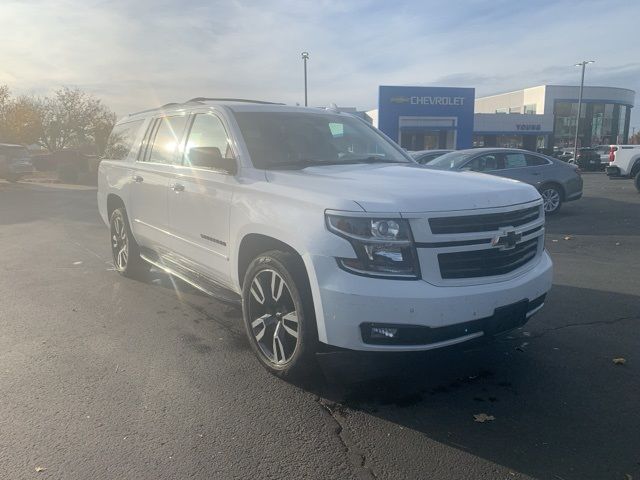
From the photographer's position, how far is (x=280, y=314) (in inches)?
147

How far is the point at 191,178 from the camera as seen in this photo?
4773mm

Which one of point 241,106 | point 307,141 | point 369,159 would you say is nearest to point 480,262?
point 369,159

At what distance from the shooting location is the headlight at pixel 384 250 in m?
3.14

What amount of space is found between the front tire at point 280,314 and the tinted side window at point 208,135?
120 cm

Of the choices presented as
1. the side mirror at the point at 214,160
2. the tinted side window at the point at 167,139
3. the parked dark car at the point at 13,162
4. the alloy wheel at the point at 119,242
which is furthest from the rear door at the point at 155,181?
the parked dark car at the point at 13,162

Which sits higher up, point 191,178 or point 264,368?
point 191,178

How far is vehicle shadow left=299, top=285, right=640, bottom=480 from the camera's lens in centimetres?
293

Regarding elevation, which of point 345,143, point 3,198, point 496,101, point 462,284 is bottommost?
point 3,198

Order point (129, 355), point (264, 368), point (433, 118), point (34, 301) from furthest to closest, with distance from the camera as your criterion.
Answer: point (433, 118), point (34, 301), point (129, 355), point (264, 368)

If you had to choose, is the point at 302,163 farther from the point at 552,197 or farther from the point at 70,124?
the point at 70,124

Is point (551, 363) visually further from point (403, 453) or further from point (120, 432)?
point (120, 432)

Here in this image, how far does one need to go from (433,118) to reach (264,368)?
135 feet

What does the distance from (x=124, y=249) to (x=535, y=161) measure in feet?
31.2

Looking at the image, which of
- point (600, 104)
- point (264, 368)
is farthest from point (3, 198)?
point (600, 104)
